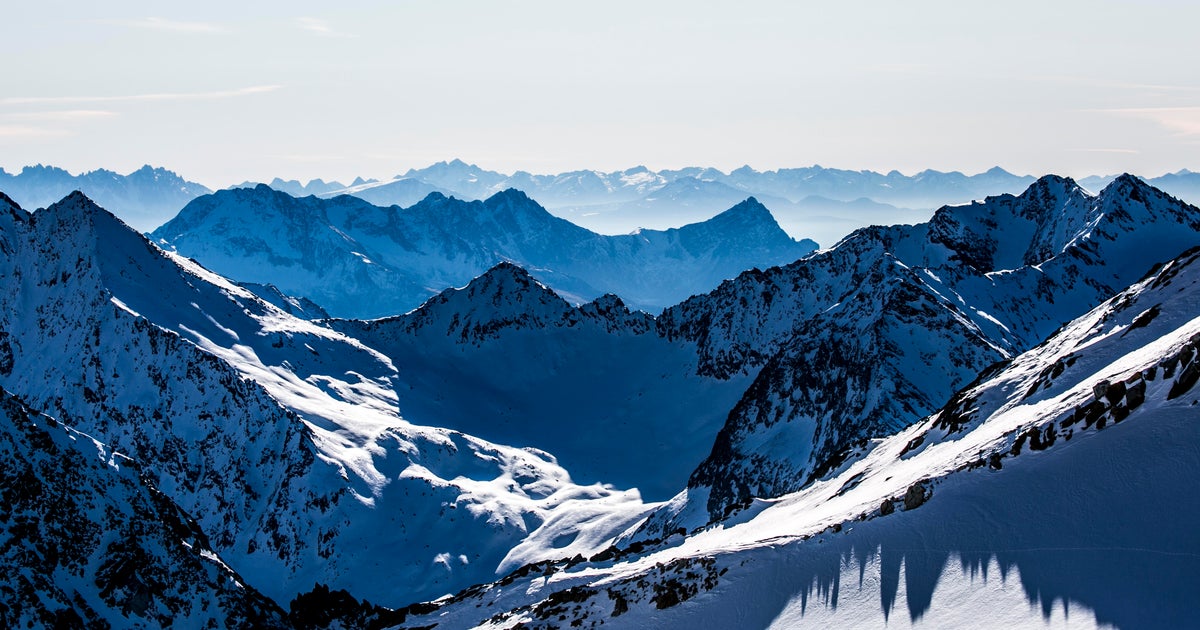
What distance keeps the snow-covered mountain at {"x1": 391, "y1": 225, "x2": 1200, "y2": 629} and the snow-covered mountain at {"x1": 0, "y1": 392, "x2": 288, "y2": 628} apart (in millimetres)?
32721

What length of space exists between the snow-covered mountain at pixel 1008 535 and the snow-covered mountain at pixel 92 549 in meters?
32.7

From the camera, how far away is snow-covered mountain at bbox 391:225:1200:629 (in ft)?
133

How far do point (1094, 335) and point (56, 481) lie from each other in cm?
8093

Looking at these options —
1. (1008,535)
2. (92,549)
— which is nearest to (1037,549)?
(1008,535)

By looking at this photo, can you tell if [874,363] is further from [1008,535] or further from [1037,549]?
[1037,549]

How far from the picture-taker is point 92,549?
88.4 m

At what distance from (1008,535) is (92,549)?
72403 millimetres

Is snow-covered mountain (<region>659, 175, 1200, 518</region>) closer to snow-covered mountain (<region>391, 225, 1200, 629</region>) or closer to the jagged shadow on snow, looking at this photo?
snow-covered mountain (<region>391, 225, 1200, 629</region>)

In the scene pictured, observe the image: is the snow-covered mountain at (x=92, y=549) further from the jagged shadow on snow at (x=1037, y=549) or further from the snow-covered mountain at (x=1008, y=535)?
the jagged shadow on snow at (x=1037, y=549)

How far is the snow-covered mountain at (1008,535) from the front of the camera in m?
40.4

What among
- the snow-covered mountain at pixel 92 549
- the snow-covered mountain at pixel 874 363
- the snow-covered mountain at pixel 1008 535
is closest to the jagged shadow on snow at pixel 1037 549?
the snow-covered mountain at pixel 1008 535

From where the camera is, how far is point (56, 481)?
9075 centimetres

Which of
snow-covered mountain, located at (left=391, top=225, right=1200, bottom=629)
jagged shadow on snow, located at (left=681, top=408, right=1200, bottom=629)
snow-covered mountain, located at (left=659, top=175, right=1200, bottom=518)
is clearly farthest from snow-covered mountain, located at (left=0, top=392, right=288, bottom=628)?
snow-covered mountain, located at (left=659, top=175, right=1200, bottom=518)

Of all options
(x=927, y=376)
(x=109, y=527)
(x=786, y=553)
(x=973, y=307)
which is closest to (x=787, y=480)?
(x=927, y=376)
